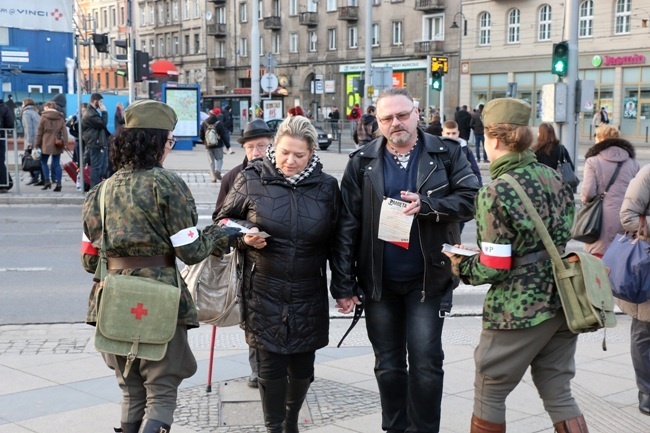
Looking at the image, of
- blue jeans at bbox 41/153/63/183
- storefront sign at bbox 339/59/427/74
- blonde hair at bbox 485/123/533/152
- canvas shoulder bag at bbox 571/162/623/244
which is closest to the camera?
blonde hair at bbox 485/123/533/152

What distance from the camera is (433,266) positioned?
4.48 metres

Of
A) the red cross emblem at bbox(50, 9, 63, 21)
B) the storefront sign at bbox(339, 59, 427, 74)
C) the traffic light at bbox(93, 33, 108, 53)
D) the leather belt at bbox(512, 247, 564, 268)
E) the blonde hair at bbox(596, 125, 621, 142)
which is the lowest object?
the leather belt at bbox(512, 247, 564, 268)

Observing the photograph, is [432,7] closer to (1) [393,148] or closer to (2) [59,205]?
(2) [59,205]

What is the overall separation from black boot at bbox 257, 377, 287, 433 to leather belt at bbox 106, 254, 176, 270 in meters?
0.89

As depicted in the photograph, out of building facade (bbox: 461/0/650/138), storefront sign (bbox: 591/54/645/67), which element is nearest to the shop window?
building facade (bbox: 461/0/650/138)

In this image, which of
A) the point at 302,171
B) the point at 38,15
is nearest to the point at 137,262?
the point at 302,171

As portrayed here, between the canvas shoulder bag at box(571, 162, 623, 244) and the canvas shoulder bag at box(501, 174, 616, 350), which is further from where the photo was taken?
the canvas shoulder bag at box(571, 162, 623, 244)

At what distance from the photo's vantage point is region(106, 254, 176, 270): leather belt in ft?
13.1

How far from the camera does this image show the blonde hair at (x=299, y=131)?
443 cm

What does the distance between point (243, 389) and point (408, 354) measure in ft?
5.14

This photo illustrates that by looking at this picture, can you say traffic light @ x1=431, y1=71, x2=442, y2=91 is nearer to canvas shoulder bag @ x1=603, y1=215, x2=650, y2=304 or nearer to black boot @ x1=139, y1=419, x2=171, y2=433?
canvas shoulder bag @ x1=603, y1=215, x2=650, y2=304

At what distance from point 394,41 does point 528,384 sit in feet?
180

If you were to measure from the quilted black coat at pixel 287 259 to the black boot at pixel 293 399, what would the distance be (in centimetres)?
25

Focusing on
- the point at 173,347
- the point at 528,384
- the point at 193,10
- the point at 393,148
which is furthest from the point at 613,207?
the point at 193,10
